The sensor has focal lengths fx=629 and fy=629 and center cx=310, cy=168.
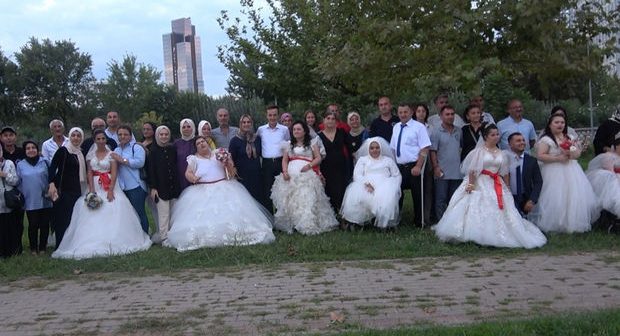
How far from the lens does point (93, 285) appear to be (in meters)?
7.53

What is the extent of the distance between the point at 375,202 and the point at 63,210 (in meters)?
4.86

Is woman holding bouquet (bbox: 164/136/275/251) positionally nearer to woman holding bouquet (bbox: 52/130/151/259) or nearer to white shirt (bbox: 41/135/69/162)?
woman holding bouquet (bbox: 52/130/151/259)

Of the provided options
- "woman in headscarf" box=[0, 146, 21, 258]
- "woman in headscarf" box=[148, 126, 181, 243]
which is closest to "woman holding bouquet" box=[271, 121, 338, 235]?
"woman in headscarf" box=[148, 126, 181, 243]

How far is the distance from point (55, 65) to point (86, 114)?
4995 mm

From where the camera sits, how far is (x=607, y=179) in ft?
31.6

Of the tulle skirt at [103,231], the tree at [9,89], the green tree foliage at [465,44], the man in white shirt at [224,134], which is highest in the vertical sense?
the tree at [9,89]

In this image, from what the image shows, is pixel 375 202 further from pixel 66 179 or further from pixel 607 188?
pixel 66 179

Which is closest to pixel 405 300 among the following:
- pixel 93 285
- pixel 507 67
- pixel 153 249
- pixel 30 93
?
pixel 93 285

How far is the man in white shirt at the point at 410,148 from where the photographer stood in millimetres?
10016

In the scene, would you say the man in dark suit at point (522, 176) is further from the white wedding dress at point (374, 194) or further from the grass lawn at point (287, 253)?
the white wedding dress at point (374, 194)

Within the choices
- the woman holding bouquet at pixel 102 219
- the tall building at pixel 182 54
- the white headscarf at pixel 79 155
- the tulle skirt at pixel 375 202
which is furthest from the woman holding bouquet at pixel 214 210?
the tall building at pixel 182 54

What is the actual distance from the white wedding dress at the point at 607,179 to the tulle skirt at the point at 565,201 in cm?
17

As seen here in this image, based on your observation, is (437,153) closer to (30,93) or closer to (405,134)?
(405,134)

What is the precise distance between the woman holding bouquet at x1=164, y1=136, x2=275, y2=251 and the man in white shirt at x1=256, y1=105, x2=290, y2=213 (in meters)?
0.71
